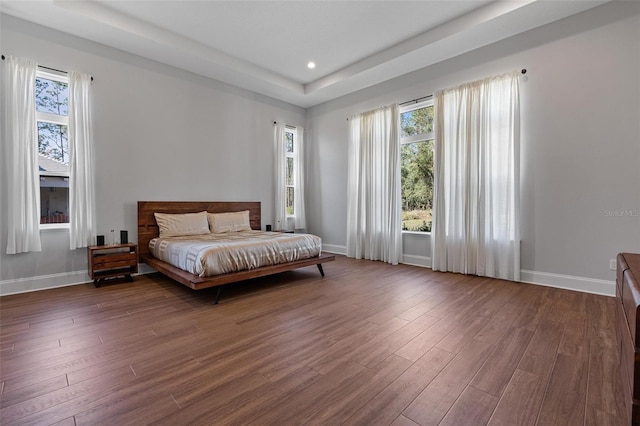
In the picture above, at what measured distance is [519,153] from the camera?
3598 millimetres

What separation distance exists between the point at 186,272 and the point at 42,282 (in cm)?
189

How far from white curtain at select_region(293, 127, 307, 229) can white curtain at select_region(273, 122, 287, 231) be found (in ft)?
1.30

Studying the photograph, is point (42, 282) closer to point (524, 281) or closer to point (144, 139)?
point (144, 139)

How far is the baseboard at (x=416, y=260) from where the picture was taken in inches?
181

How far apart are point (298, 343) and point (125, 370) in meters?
1.06

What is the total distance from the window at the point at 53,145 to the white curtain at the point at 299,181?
3.72 meters

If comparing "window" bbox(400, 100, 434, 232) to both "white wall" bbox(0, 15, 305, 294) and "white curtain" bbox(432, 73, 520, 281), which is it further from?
"white wall" bbox(0, 15, 305, 294)

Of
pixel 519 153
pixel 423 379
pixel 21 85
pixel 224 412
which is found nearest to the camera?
pixel 224 412

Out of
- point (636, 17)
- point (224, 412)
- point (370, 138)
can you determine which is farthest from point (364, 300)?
point (636, 17)

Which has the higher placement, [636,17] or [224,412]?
[636,17]

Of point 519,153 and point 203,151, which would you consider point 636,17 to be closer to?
point 519,153

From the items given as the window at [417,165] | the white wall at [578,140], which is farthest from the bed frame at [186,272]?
the white wall at [578,140]

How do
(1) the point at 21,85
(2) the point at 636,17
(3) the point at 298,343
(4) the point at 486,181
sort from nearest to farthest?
(3) the point at 298,343
(2) the point at 636,17
(1) the point at 21,85
(4) the point at 486,181

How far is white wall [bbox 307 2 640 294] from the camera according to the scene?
9.86 feet
